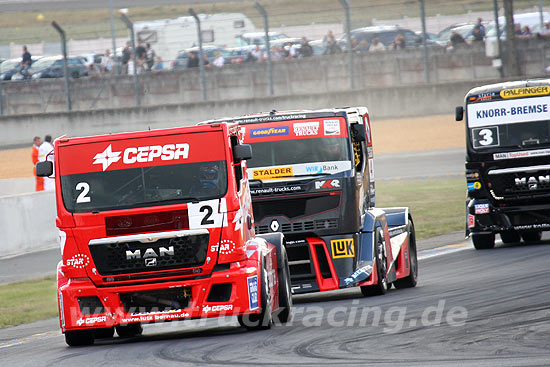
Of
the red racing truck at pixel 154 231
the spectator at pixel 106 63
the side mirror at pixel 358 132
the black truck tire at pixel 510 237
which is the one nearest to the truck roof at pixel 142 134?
the red racing truck at pixel 154 231

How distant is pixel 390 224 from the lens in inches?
575

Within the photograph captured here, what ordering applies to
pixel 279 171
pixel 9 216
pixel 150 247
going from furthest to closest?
pixel 9 216 → pixel 279 171 → pixel 150 247

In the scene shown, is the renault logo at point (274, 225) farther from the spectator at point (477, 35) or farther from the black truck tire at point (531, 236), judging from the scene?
the spectator at point (477, 35)

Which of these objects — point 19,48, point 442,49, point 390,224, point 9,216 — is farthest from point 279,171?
point 19,48

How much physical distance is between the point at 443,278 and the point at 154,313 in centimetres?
583

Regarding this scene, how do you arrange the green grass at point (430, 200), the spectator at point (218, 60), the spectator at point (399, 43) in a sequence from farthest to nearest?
the spectator at point (218, 60), the spectator at point (399, 43), the green grass at point (430, 200)

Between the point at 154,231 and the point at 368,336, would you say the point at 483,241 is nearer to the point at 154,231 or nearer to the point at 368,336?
the point at 368,336

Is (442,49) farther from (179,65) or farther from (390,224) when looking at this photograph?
(390,224)

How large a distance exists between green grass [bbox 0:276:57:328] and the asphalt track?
2.03ft

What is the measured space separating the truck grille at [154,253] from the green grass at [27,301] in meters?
4.45

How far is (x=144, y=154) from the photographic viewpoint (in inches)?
409

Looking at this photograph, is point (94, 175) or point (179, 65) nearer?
point (94, 175)

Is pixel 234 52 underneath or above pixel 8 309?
above

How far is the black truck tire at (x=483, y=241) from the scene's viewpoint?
1836 cm
